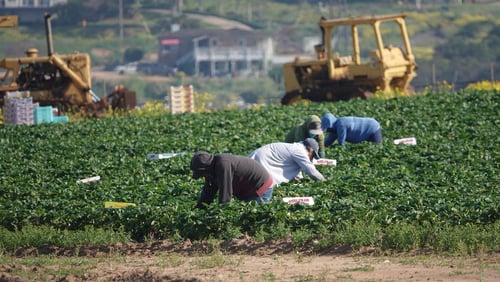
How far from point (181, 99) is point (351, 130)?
1939cm

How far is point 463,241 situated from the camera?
14.5 meters

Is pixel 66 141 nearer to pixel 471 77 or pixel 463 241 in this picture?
pixel 463 241

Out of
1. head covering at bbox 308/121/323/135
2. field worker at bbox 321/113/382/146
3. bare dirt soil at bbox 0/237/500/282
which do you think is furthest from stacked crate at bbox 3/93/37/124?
bare dirt soil at bbox 0/237/500/282

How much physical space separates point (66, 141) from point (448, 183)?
1204 centimetres

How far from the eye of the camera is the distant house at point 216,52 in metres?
96.9

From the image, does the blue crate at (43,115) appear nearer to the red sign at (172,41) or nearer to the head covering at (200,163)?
the head covering at (200,163)

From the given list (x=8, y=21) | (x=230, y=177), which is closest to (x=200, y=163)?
(x=230, y=177)

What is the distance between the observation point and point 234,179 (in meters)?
16.8

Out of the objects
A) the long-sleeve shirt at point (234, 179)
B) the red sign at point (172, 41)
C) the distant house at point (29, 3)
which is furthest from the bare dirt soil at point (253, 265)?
the red sign at point (172, 41)

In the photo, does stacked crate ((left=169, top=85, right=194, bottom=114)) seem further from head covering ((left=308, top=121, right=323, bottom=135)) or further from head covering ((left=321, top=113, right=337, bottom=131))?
head covering ((left=308, top=121, right=323, bottom=135))

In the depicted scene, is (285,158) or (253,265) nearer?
(253,265)

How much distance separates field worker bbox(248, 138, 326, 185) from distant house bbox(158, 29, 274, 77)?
77.5 metres

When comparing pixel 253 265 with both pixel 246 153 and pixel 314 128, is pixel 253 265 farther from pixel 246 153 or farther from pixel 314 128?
pixel 246 153

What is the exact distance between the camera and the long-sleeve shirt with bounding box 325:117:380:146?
24094mm
